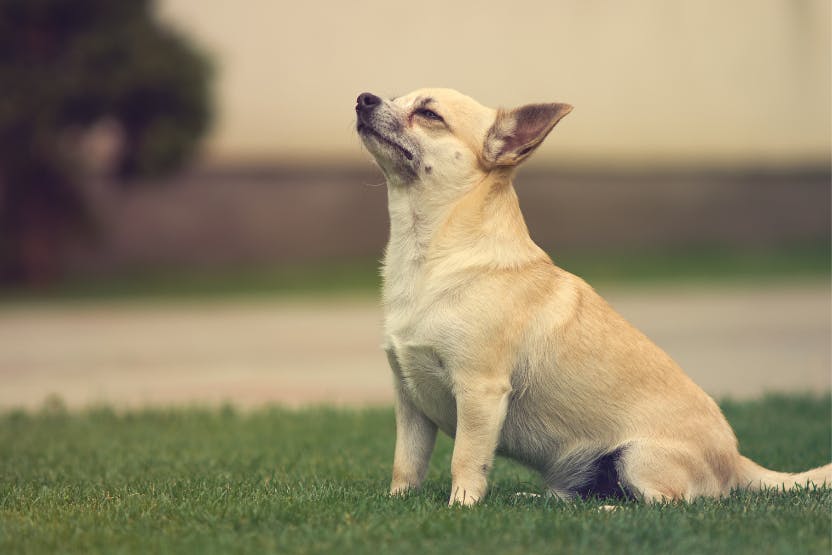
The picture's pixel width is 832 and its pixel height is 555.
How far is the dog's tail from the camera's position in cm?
489

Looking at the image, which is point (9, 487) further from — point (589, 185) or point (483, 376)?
point (589, 185)

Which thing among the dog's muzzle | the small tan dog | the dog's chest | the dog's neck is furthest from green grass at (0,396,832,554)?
the dog's muzzle

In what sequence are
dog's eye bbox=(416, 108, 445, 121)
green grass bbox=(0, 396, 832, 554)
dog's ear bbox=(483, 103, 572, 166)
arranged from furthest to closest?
1. dog's eye bbox=(416, 108, 445, 121)
2. dog's ear bbox=(483, 103, 572, 166)
3. green grass bbox=(0, 396, 832, 554)

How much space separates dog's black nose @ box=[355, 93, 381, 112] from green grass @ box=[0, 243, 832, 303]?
14506mm

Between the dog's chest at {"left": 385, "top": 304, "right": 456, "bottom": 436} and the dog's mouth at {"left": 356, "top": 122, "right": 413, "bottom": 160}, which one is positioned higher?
the dog's mouth at {"left": 356, "top": 122, "right": 413, "bottom": 160}

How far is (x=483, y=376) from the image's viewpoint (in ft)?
14.8

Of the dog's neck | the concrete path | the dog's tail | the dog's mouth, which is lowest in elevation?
the concrete path

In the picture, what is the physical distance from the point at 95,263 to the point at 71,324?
7699 mm

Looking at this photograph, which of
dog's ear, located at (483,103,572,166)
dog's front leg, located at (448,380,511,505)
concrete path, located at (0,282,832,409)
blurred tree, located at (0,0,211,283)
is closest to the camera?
dog's front leg, located at (448,380,511,505)

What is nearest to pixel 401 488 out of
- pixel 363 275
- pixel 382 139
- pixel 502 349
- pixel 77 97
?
pixel 502 349

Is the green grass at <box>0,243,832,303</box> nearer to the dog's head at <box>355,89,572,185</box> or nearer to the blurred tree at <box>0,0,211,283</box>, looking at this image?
the blurred tree at <box>0,0,211,283</box>

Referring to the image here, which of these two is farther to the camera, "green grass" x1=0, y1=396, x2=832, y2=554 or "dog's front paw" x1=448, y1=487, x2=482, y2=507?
"dog's front paw" x1=448, y1=487, x2=482, y2=507

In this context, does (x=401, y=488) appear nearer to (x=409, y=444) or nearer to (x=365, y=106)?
(x=409, y=444)

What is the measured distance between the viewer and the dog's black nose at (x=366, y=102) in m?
4.79
